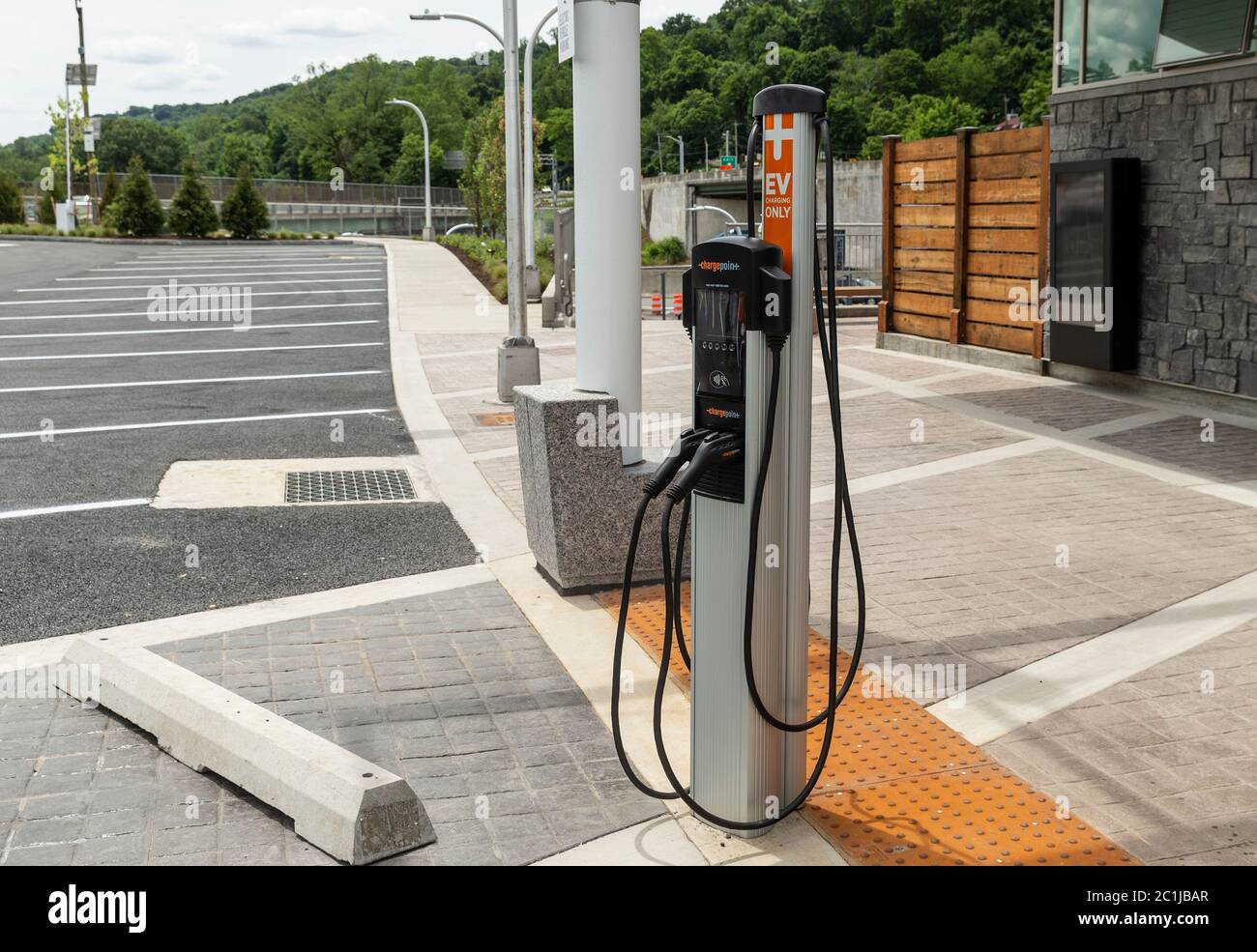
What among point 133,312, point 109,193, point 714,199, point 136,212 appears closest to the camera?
point 133,312

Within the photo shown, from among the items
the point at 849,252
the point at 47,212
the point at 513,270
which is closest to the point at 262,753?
the point at 513,270

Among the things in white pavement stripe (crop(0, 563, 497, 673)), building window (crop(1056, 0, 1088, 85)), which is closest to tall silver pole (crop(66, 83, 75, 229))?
building window (crop(1056, 0, 1088, 85))

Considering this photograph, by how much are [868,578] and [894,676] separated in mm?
1407

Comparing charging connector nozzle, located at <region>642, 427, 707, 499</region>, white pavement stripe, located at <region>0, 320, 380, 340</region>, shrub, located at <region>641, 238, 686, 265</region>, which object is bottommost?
charging connector nozzle, located at <region>642, 427, 707, 499</region>

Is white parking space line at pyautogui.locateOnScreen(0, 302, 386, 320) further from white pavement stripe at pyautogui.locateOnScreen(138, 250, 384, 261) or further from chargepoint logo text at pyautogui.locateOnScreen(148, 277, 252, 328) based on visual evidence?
white pavement stripe at pyautogui.locateOnScreen(138, 250, 384, 261)

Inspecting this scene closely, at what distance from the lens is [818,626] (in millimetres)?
6062

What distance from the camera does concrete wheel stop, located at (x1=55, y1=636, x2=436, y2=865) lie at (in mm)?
3865

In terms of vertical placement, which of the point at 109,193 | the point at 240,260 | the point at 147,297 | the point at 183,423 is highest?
the point at 109,193

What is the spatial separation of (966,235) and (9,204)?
167ft

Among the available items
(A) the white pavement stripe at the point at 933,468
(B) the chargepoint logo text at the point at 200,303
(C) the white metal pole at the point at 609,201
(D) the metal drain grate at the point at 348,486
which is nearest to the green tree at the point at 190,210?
(B) the chargepoint logo text at the point at 200,303

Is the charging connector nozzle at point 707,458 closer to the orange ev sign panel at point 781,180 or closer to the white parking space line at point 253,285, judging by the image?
the orange ev sign panel at point 781,180

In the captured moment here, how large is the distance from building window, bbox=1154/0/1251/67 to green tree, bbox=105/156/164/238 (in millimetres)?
44721

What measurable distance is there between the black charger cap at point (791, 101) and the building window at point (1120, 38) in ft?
32.4

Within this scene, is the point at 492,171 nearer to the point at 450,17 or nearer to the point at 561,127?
the point at 450,17
